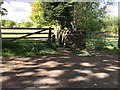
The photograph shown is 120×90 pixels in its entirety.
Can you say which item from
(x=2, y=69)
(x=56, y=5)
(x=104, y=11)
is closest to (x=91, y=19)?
(x=104, y=11)

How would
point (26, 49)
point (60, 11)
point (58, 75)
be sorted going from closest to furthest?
point (58, 75), point (26, 49), point (60, 11)

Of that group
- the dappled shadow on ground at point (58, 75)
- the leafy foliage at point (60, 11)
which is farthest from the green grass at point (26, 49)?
the leafy foliage at point (60, 11)

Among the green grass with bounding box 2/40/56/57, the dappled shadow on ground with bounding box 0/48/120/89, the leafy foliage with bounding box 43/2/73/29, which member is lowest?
the dappled shadow on ground with bounding box 0/48/120/89

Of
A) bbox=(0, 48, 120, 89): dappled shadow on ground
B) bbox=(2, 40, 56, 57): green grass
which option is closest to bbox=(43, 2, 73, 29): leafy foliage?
bbox=(2, 40, 56, 57): green grass

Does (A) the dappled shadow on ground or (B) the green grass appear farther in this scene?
(B) the green grass

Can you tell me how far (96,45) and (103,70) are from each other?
7058mm

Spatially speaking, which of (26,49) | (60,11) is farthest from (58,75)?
(60,11)

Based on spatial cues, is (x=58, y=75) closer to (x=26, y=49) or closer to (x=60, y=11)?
(x=26, y=49)

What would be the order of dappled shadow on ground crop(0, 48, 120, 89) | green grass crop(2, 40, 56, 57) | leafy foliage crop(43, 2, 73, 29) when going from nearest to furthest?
dappled shadow on ground crop(0, 48, 120, 89), green grass crop(2, 40, 56, 57), leafy foliage crop(43, 2, 73, 29)

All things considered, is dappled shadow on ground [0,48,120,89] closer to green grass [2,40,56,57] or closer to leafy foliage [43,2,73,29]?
green grass [2,40,56,57]

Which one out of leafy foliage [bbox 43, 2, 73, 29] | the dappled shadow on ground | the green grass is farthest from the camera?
leafy foliage [bbox 43, 2, 73, 29]

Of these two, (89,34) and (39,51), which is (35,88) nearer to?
(39,51)

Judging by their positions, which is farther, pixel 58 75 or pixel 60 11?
pixel 60 11

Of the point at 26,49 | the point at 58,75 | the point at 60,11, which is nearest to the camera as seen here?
the point at 58,75
